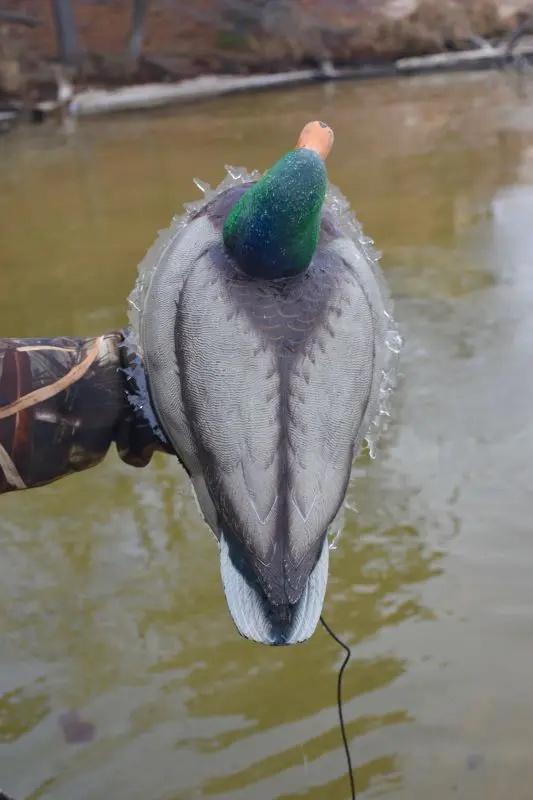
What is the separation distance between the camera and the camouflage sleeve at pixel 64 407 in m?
1.21

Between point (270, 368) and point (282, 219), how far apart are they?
6.2 inches

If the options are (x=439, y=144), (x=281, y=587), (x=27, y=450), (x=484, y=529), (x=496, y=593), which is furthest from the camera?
(x=439, y=144)

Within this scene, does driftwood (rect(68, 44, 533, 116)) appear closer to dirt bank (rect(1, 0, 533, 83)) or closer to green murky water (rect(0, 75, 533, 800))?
dirt bank (rect(1, 0, 533, 83))

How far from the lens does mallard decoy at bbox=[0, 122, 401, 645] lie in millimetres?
932

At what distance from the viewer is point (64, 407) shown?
1.22 metres

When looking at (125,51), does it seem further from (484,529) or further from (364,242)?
(364,242)

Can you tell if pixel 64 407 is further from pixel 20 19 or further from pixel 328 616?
pixel 20 19

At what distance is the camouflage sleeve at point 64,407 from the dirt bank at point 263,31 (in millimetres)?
12331

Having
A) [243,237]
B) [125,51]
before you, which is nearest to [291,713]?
Result: [243,237]

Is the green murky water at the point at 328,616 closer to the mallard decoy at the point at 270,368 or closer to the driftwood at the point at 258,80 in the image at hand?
the mallard decoy at the point at 270,368

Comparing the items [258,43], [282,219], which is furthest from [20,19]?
[282,219]

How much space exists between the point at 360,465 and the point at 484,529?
1.62ft

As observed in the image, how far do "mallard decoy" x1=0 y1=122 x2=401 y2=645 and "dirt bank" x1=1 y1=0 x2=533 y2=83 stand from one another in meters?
12.5

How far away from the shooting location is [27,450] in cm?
122
